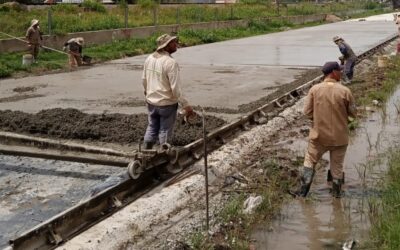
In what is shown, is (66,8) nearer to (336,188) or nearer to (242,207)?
(336,188)

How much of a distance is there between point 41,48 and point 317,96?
1689 cm

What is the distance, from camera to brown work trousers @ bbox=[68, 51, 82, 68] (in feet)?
63.5

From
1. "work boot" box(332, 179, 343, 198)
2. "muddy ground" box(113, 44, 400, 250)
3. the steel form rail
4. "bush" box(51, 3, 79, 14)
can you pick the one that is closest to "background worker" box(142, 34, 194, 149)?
the steel form rail

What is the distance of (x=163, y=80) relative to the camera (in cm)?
709

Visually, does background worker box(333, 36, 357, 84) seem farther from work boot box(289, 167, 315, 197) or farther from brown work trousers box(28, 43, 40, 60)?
brown work trousers box(28, 43, 40, 60)

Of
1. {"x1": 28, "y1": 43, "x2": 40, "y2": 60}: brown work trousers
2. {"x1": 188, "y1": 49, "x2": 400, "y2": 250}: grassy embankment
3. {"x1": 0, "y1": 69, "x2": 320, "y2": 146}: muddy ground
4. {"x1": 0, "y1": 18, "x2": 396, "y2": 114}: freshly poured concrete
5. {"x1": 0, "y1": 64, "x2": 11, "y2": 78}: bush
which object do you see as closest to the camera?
{"x1": 188, "y1": 49, "x2": 400, "y2": 250}: grassy embankment

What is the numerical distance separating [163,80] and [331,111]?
2.03 m

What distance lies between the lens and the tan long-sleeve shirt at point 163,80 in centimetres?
700

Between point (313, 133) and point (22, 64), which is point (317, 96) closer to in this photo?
point (313, 133)

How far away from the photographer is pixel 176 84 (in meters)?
7.00

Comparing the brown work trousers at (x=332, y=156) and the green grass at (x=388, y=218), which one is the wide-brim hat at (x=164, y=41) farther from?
the green grass at (x=388, y=218)

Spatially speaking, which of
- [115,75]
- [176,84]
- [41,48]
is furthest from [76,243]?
[41,48]

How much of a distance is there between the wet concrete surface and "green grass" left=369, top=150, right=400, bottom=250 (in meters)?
3.28

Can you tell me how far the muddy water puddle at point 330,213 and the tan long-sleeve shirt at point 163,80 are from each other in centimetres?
190
